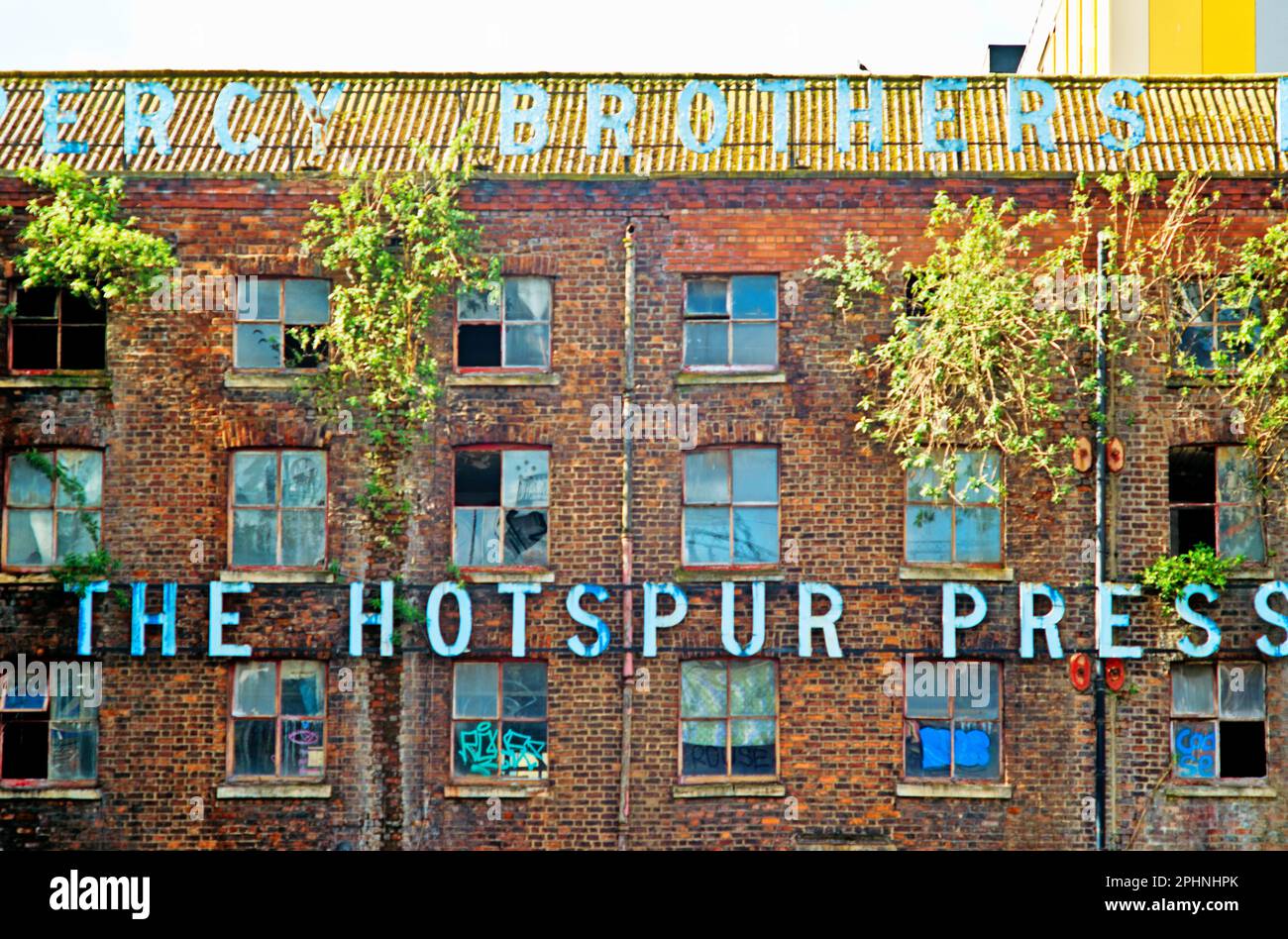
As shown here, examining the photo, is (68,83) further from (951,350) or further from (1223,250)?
(1223,250)

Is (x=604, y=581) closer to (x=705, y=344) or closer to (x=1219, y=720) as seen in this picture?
(x=705, y=344)

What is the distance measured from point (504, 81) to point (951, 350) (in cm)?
693

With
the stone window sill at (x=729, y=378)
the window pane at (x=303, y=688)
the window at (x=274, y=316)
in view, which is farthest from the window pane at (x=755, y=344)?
the window pane at (x=303, y=688)

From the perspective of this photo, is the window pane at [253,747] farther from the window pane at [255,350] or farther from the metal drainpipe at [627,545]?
the window pane at [255,350]

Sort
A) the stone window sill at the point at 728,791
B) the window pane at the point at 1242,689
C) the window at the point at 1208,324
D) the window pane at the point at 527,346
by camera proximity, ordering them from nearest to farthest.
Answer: the stone window sill at the point at 728,791 < the window pane at the point at 1242,689 < the window at the point at 1208,324 < the window pane at the point at 527,346

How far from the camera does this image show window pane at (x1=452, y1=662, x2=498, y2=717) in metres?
18.6

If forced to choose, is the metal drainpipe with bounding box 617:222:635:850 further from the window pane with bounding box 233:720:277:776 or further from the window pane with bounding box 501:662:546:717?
the window pane with bounding box 233:720:277:776

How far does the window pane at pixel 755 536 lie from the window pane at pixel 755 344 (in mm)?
1923

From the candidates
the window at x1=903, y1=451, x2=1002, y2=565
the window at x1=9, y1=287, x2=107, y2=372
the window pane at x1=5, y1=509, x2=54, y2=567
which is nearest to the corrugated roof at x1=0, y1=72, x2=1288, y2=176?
the window at x1=9, y1=287, x2=107, y2=372

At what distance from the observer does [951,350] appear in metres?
18.4

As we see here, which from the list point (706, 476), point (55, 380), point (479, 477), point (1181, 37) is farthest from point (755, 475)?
point (1181, 37)

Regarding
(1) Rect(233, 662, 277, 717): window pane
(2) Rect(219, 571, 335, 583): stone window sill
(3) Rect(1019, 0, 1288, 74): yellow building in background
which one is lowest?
(1) Rect(233, 662, 277, 717): window pane

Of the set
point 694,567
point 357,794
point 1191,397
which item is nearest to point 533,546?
point 694,567

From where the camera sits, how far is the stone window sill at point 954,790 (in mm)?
18219
